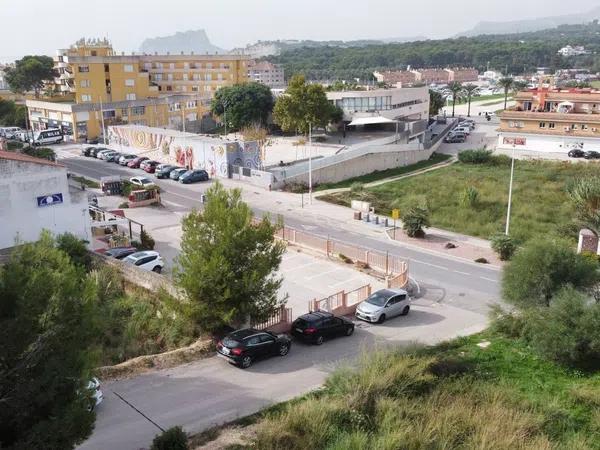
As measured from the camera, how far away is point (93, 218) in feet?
114

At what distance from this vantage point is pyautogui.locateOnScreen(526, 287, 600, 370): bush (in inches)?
749

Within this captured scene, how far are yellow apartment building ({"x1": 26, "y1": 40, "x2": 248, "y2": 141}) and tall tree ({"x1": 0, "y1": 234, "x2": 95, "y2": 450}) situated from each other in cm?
6052

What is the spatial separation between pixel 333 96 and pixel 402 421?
6143 cm

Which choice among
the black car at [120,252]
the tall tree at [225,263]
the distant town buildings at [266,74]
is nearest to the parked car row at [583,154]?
the black car at [120,252]

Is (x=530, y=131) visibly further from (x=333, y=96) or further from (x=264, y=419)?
(x=264, y=419)

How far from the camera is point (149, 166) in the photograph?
2041 inches

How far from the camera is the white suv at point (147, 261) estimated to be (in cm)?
2742

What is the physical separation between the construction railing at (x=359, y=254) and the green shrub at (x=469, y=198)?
1184 cm

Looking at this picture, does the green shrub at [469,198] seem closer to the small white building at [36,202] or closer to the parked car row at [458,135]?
the small white building at [36,202]

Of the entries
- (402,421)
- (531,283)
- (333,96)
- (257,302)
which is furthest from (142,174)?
(402,421)

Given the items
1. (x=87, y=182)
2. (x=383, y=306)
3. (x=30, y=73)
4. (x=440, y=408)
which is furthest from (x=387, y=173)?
(x=30, y=73)

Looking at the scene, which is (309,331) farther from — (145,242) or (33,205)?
(33,205)

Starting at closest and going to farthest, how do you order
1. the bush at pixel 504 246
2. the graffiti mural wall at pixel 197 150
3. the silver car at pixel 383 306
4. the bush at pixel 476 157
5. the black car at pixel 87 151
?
the silver car at pixel 383 306
the bush at pixel 504 246
the graffiti mural wall at pixel 197 150
the bush at pixel 476 157
the black car at pixel 87 151

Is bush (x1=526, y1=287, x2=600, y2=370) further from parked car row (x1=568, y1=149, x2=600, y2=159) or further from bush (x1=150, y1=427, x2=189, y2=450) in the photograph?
parked car row (x1=568, y1=149, x2=600, y2=159)
